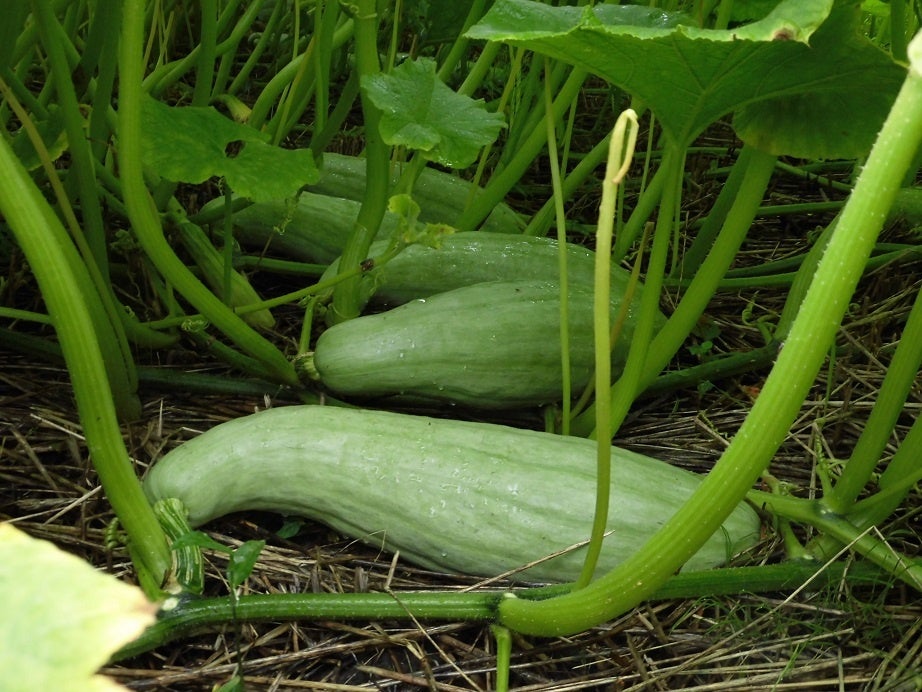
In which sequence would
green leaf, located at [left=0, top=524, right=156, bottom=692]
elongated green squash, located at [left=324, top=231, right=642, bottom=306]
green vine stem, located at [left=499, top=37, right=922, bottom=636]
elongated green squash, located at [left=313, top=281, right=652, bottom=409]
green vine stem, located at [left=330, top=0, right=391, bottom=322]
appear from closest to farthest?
green leaf, located at [left=0, top=524, right=156, bottom=692] → green vine stem, located at [left=499, top=37, right=922, bottom=636] → green vine stem, located at [left=330, top=0, right=391, bottom=322] → elongated green squash, located at [left=313, top=281, right=652, bottom=409] → elongated green squash, located at [left=324, top=231, right=642, bottom=306]

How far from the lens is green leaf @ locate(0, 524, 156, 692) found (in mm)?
277

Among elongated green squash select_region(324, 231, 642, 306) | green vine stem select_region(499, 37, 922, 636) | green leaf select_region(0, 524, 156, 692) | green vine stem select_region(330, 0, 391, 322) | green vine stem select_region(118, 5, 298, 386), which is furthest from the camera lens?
elongated green squash select_region(324, 231, 642, 306)

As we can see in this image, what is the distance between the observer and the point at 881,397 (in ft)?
3.54

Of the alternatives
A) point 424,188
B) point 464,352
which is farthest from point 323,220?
point 464,352

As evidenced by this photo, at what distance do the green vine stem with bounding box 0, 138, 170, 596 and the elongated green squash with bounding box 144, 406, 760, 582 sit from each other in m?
0.15

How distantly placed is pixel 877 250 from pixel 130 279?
1366 millimetres

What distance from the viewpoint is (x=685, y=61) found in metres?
0.95

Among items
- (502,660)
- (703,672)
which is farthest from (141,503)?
(703,672)

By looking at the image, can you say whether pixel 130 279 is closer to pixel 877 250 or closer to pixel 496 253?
pixel 496 253

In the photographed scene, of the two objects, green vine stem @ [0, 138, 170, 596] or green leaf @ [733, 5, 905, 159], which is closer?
green vine stem @ [0, 138, 170, 596]

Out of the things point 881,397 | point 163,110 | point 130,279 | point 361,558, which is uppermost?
point 163,110

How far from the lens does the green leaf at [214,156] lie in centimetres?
117

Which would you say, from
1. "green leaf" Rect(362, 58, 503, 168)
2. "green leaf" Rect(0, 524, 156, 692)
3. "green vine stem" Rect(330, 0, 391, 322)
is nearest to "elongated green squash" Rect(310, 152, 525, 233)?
"green vine stem" Rect(330, 0, 391, 322)

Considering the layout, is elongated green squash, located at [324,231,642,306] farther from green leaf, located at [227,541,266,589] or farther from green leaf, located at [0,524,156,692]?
green leaf, located at [0,524,156,692]
